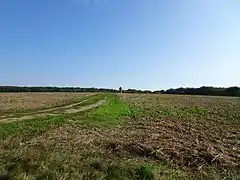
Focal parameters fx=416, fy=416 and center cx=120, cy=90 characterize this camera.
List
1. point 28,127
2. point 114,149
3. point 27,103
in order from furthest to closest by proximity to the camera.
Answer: point 27,103
point 28,127
point 114,149

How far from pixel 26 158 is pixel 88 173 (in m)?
2.07

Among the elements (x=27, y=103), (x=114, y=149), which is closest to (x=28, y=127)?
(x=114, y=149)

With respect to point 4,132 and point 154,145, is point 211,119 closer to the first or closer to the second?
point 154,145

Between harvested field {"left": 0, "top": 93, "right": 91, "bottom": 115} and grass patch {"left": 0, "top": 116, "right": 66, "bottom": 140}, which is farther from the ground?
harvested field {"left": 0, "top": 93, "right": 91, "bottom": 115}

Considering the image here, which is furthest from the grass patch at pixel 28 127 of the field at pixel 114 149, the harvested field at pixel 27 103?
the harvested field at pixel 27 103

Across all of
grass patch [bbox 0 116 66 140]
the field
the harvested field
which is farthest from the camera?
the harvested field

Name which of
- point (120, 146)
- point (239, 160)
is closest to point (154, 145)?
point (120, 146)

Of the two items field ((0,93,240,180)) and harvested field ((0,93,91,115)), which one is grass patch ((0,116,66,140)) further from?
harvested field ((0,93,91,115))

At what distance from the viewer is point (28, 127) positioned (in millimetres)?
21766

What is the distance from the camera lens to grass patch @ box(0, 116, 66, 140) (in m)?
19.9

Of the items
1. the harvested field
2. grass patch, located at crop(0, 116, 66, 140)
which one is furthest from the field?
the harvested field

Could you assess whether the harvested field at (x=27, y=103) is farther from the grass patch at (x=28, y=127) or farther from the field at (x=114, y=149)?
the field at (x=114, y=149)

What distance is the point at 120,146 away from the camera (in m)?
17.0

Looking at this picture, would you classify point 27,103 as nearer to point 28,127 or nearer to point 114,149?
point 28,127
